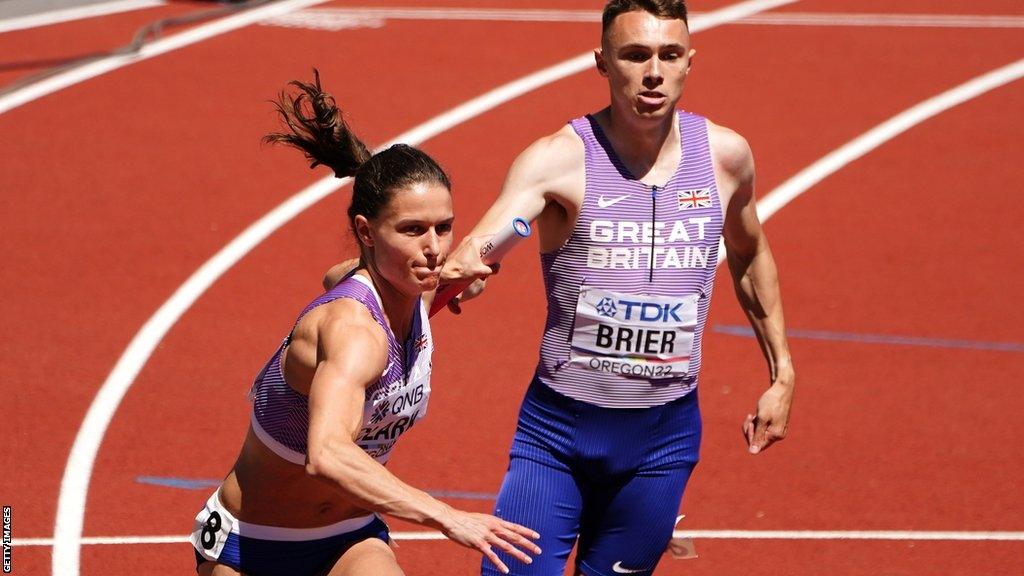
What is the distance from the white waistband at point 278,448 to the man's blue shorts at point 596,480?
703mm

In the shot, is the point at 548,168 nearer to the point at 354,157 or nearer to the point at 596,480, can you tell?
the point at 354,157

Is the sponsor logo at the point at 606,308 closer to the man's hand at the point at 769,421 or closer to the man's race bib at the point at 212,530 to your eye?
the man's hand at the point at 769,421

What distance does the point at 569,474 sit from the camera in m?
4.22

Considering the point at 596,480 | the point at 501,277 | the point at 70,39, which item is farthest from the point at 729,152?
the point at 70,39

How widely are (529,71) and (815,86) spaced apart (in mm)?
2291

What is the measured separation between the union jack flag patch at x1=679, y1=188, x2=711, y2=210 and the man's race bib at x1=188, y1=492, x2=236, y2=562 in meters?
1.49

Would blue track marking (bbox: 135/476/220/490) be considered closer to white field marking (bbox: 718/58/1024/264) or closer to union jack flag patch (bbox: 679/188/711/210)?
union jack flag patch (bbox: 679/188/711/210)

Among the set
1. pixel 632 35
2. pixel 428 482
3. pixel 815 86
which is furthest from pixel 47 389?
pixel 815 86

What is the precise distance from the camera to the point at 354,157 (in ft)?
13.4

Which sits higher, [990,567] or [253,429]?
[253,429]

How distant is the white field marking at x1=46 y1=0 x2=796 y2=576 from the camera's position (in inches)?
243

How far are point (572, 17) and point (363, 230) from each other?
9.89 metres

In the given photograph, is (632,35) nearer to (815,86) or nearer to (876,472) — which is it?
(876,472)

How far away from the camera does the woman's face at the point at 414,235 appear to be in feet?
11.8
